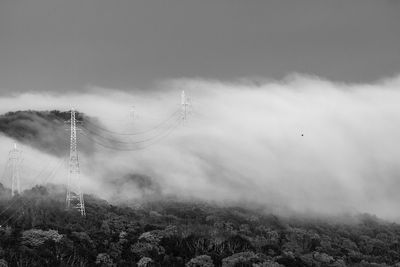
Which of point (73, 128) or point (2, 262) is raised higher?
point (73, 128)

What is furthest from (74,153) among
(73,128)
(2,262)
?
(2,262)

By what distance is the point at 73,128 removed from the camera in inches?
7392

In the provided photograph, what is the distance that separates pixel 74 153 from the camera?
18550cm

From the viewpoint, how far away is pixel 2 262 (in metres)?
197

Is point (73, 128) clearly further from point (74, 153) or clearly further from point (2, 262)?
point (2, 262)

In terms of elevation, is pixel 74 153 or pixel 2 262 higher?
pixel 74 153

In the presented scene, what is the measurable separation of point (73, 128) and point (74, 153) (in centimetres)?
826

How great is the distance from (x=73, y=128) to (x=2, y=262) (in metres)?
52.5
